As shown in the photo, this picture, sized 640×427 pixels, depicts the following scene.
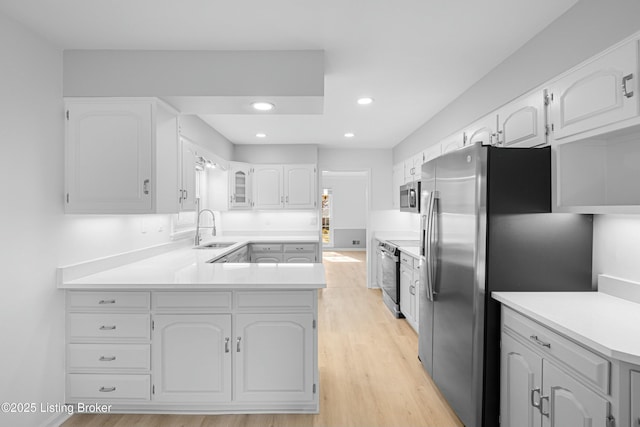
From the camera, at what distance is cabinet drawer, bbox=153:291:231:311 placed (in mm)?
2166

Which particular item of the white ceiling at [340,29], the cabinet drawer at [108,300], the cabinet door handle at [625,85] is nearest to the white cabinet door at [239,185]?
the white ceiling at [340,29]

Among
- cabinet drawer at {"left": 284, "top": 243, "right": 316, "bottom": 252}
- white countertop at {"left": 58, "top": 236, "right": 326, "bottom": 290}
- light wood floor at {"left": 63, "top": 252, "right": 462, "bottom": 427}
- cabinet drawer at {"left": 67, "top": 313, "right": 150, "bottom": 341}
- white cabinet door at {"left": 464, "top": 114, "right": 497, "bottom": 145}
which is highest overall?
white cabinet door at {"left": 464, "top": 114, "right": 497, "bottom": 145}

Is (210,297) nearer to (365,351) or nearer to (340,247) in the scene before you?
(365,351)

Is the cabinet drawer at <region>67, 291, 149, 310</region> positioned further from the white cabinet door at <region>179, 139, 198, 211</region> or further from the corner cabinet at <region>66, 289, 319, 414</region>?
the white cabinet door at <region>179, 139, 198, 211</region>

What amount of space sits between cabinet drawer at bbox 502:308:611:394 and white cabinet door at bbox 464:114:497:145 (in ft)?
4.36

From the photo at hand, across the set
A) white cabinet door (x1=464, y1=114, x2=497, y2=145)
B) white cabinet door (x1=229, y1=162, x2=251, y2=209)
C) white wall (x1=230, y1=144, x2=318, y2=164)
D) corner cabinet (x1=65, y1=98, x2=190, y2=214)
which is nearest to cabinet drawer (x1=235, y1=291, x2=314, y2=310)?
corner cabinet (x1=65, y1=98, x2=190, y2=214)

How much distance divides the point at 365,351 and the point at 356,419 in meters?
1.06

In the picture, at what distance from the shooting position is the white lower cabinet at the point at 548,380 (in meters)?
1.28

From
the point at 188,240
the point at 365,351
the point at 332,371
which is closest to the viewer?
the point at 332,371

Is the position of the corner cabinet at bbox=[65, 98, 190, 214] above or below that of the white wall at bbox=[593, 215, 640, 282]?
above

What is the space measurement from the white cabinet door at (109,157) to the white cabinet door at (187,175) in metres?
0.63

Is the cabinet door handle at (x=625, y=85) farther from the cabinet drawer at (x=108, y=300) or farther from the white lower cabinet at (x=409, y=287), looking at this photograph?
the cabinet drawer at (x=108, y=300)

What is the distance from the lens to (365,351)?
325 cm

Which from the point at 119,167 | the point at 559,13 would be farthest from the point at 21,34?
the point at 559,13
